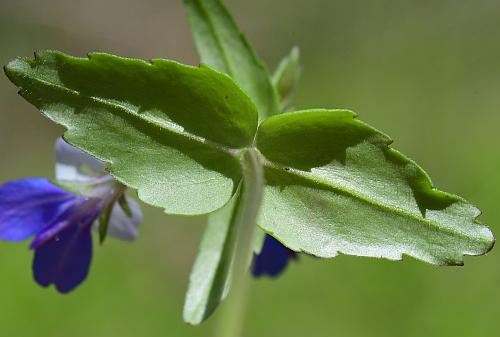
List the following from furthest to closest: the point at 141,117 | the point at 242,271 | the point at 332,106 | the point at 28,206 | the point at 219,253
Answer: the point at 332,106 < the point at 28,206 < the point at 219,253 < the point at 141,117 < the point at 242,271

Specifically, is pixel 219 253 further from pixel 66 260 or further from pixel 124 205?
pixel 66 260

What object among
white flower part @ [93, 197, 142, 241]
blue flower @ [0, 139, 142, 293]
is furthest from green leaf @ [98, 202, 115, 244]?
white flower part @ [93, 197, 142, 241]

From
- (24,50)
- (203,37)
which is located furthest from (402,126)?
(203,37)

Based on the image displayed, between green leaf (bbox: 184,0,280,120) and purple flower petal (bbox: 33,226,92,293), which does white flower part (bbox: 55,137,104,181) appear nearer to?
purple flower petal (bbox: 33,226,92,293)

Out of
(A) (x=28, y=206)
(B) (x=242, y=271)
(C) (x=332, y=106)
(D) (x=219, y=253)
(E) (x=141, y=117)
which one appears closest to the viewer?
(B) (x=242, y=271)

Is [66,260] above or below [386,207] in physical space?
below

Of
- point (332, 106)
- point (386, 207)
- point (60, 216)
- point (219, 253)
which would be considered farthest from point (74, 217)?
point (332, 106)

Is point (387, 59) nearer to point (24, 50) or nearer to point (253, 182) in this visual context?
point (24, 50)
